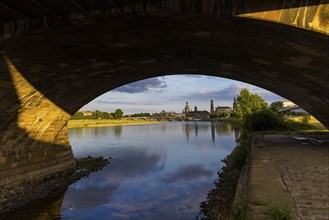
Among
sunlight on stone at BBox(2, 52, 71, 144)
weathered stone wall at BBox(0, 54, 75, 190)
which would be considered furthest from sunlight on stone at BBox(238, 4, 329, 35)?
weathered stone wall at BBox(0, 54, 75, 190)

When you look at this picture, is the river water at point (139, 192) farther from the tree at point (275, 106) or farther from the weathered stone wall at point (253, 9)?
the tree at point (275, 106)

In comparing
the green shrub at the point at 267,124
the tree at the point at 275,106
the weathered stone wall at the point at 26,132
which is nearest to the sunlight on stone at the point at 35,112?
the weathered stone wall at the point at 26,132

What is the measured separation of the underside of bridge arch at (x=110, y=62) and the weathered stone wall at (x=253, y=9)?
284 millimetres

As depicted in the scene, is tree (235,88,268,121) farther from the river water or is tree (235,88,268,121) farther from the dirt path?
the dirt path

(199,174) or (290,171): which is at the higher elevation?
(290,171)

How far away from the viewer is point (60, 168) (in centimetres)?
2130

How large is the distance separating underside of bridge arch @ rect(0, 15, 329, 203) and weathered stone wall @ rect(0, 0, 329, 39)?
0.28 metres

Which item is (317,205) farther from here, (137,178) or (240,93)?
(240,93)

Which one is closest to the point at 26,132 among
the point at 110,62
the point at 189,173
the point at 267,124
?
the point at 110,62

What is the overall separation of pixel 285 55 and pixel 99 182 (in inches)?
603

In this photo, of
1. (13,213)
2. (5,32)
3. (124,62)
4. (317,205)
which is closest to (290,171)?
Answer: (317,205)

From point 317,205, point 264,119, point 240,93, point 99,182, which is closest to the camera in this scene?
point 317,205

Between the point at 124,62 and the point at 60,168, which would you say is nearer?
the point at 124,62

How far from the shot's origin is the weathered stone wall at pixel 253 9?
24.1 ft
